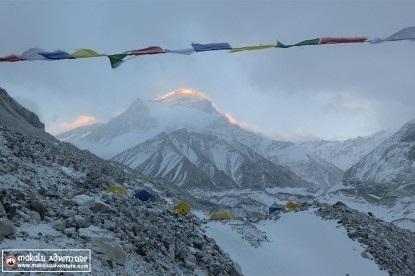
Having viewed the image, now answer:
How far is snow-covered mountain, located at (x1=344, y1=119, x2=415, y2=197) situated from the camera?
13450cm

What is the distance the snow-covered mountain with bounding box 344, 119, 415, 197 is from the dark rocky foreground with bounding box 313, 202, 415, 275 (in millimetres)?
105135

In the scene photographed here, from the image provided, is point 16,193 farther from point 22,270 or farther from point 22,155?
point 22,155

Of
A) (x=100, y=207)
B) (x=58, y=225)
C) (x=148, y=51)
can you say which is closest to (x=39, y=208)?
(x=58, y=225)

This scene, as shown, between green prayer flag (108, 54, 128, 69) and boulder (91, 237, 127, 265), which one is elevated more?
green prayer flag (108, 54, 128, 69)

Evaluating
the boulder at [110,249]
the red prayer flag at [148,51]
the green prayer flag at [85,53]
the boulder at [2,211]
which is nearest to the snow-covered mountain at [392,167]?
the red prayer flag at [148,51]

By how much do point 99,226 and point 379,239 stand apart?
16.1 meters

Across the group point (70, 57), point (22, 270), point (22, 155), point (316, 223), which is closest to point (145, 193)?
point (316, 223)

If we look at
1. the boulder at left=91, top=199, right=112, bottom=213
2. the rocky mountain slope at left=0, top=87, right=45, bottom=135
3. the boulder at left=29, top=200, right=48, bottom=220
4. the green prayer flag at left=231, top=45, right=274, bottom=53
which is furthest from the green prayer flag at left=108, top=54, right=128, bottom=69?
the rocky mountain slope at left=0, top=87, right=45, bottom=135

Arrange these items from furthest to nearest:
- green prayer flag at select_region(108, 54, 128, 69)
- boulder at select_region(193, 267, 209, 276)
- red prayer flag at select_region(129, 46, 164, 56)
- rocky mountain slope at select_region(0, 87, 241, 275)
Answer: boulder at select_region(193, 267, 209, 276), red prayer flag at select_region(129, 46, 164, 56), green prayer flag at select_region(108, 54, 128, 69), rocky mountain slope at select_region(0, 87, 241, 275)

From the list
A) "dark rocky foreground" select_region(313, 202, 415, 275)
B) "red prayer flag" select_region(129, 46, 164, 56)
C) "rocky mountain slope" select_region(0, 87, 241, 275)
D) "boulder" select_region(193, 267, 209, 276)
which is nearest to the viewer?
"rocky mountain slope" select_region(0, 87, 241, 275)

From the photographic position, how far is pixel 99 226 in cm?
1012

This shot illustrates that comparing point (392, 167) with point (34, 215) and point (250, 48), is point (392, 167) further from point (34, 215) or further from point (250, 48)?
point (34, 215)

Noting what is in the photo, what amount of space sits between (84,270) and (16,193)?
343 centimetres

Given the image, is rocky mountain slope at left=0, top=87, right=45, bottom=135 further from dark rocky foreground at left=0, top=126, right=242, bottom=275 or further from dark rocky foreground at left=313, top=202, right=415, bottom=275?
dark rocky foreground at left=313, top=202, right=415, bottom=275
